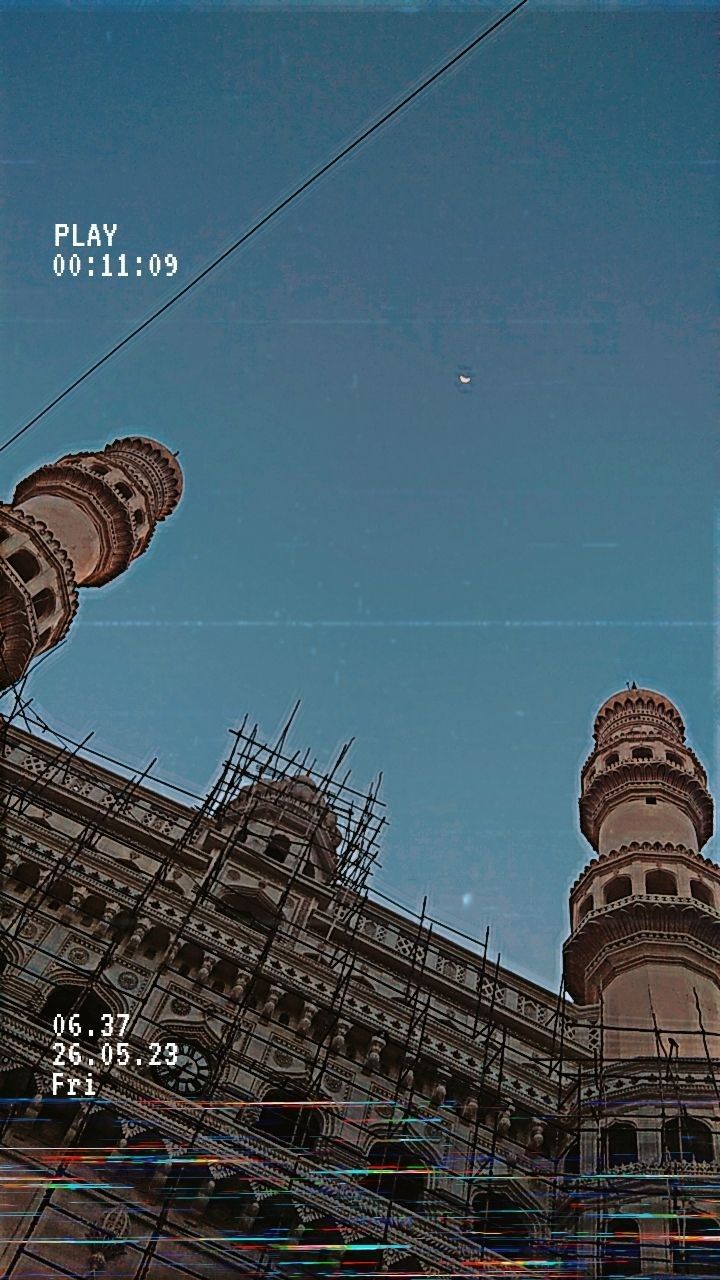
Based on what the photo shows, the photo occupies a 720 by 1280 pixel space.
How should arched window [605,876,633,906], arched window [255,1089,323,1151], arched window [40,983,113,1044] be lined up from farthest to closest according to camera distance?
arched window [605,876,633,906] < arched window [255,1089,323,1151] < arched window [40,983,113,1044]

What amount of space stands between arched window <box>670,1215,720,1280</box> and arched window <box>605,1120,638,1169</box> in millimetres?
1389

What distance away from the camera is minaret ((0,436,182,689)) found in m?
25.2

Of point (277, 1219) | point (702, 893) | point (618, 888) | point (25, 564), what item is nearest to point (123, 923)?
point (277, 1219)

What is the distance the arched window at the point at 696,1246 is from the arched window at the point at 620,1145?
4.56 feet

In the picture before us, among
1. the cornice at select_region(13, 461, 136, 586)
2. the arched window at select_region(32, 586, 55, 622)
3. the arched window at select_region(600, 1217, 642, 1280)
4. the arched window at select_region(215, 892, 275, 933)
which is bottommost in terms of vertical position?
the arched window at select_region(600, 1217, 642, 1280)

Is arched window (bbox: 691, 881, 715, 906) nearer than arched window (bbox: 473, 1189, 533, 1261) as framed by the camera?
No

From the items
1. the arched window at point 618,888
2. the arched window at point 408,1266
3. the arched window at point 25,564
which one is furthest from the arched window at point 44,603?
the arched window at point 408,1266

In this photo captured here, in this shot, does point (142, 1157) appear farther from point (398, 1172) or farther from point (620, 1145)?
point (620, 1145)

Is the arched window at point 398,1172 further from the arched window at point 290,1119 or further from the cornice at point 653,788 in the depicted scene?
the cornice at point 653,788

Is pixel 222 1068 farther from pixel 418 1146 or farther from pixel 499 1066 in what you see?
pixel 499 1066

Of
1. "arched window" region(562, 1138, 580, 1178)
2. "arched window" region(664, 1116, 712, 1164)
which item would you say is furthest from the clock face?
"arched window" region(664, 1116, 712, 1164)

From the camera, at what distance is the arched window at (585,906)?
27.7 metres

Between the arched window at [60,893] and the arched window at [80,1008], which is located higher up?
the arched window at [60,893]

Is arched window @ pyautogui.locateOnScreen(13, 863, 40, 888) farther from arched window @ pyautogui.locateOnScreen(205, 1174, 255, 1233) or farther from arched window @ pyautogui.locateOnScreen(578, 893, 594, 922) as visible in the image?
arched window @ pyautogui.locateOnScreen(578, 893, 594, 922)
